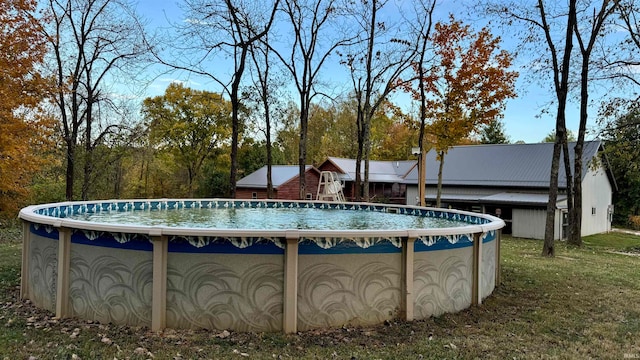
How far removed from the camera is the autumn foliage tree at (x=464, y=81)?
1752cm

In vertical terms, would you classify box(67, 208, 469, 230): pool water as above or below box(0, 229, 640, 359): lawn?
above

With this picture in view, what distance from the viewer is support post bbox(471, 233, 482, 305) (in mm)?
4965

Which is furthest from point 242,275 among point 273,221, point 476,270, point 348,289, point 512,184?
point 512,184

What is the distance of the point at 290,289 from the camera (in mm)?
3996

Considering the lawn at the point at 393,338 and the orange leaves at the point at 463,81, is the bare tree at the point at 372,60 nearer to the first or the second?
the orange leaves at the point at 463,81

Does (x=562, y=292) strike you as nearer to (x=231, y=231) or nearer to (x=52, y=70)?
(x=231, y=231)

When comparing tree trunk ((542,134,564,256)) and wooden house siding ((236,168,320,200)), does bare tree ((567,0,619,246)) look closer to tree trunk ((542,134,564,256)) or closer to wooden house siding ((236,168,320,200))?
tree trunk ((542,134,564,256))

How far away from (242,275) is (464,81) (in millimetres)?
16024

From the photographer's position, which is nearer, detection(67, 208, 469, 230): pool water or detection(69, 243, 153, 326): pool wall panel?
detection(69, 243, 153, 326): pool wall panel

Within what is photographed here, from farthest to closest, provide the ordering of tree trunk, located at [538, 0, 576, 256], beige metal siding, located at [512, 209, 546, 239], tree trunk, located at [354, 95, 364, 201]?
1. beige metal siding, located at [512, 209, 546, 239]
2. tree trunk, located at [354, 95, 364, 201]
3. tree trunk, located at [538, 0, 576, 256]

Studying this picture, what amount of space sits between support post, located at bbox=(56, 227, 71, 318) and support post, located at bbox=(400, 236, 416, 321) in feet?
11.2

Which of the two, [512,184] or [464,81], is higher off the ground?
[464,81]

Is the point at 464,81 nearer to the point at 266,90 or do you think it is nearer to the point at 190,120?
the point at 266,90

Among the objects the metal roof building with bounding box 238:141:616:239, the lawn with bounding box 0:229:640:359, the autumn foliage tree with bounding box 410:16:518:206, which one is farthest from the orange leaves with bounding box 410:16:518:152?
the lawn with bounding box 0:229:640:359
